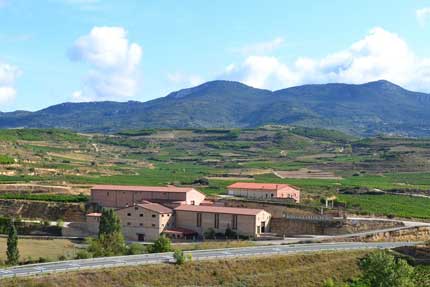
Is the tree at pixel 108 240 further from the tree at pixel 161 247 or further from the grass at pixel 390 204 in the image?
the grass at pixel 390 204

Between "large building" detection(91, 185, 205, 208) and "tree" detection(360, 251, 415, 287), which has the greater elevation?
"large building" detection(91, 185, 205, 208)

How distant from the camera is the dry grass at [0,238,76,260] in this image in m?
59.2

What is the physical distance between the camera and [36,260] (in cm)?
5428

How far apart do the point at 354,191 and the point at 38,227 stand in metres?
45.4

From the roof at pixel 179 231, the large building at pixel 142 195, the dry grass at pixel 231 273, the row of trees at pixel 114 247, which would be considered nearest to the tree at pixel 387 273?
the dry grass at pixel 231 273

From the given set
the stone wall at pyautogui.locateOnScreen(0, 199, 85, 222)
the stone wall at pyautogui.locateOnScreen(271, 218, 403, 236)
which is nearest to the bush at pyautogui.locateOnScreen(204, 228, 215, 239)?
the stone wall at pyautogui.locateOnScreen(271, 218, 403, 236)

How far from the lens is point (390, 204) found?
81.2 meters

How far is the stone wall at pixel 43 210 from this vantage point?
256ft

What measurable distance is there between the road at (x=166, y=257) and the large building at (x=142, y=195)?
731 inches

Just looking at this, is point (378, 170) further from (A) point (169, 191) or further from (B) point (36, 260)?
(B) point (36, 260)

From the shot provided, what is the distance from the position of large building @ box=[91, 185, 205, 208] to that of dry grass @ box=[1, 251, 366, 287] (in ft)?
79.9

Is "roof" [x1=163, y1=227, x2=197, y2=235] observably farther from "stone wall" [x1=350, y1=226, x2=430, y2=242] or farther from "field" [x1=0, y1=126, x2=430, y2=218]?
"field" [x1=0, y1=126, x2=430, y2=218]

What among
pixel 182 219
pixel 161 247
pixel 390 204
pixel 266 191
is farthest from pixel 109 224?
pixel 390 204

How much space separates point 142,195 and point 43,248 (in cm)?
1556
